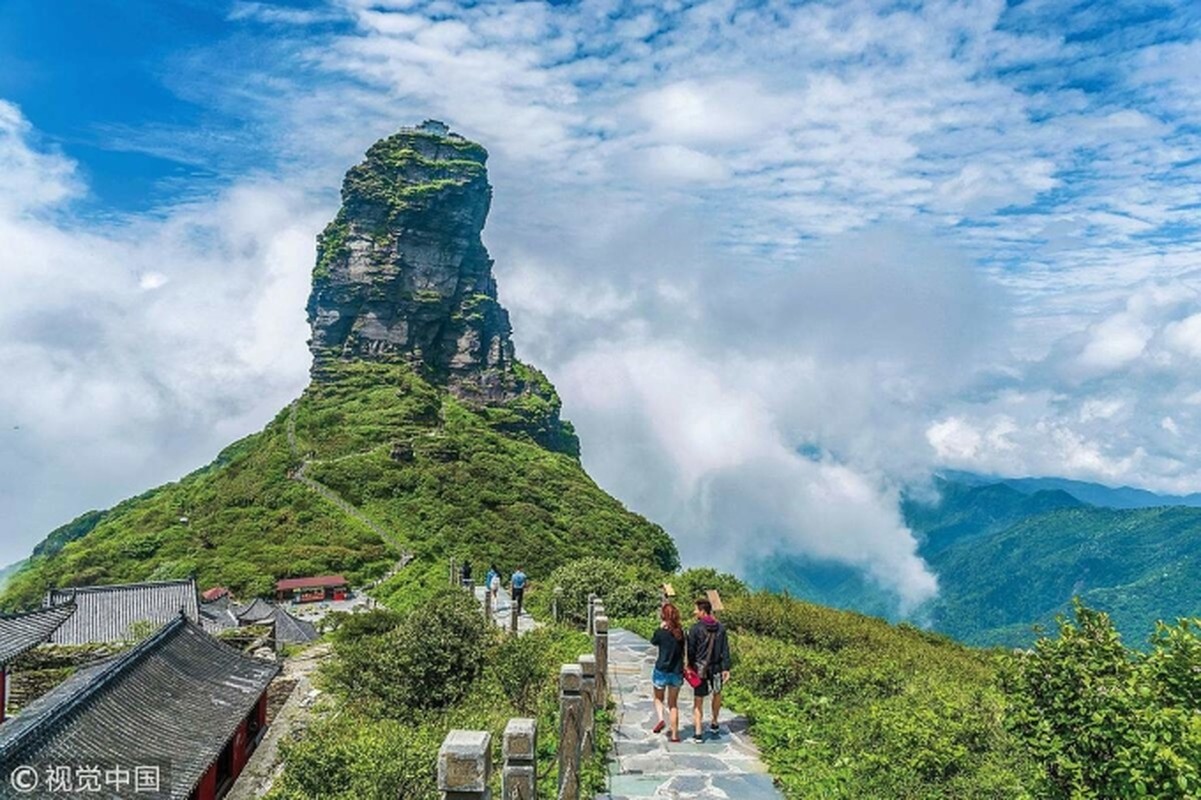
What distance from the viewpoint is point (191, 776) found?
15938mm

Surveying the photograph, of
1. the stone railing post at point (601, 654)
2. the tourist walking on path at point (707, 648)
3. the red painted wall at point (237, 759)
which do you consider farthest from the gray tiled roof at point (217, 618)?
the tourist walking on path at point (707, 648)

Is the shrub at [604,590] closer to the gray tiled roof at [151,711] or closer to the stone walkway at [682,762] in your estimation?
the stone walkway at [682,762]

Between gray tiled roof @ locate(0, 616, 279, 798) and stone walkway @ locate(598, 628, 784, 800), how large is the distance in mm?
10121

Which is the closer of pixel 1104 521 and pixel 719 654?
pixel 719 654

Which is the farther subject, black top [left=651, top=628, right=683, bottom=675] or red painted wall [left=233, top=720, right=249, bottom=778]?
red painted wall [left=233, top=720, right=249, bottom=778]

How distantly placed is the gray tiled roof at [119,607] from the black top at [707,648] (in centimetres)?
3600

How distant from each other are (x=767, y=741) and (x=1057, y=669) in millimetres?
4955

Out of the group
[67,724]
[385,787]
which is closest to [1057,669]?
[385,787]

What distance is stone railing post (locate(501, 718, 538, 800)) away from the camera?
594 cm

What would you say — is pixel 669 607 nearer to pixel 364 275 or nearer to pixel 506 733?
pixel 506 733

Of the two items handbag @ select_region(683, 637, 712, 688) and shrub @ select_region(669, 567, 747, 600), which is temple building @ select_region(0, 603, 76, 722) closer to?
shrub @ select_region(669, 567, 747, 600)

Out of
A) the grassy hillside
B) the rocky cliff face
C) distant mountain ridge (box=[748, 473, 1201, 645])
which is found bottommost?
distant mountain ridge (box=[748, 473, 1201, 645])

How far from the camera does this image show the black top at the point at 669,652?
9883mm

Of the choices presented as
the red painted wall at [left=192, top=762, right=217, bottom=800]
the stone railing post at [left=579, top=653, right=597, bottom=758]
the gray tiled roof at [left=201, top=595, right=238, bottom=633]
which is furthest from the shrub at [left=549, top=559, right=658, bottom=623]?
the gray tiled roof at [left=201, top=595, right=238, bottom=633]
